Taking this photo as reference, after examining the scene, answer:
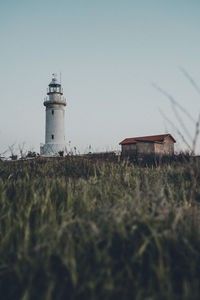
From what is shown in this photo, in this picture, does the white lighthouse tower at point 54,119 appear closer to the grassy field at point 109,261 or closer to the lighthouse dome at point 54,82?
the lighthouse dome at point 54,82

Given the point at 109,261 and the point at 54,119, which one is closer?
the point at 109,261

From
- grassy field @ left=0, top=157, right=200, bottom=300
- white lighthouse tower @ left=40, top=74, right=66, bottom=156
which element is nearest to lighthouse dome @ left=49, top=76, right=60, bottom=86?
white lighthouse tower @ left=40, top=74, right=66, bottom=156

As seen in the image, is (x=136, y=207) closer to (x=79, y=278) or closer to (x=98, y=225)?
(x=98, y=225)

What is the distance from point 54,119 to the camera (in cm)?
3719

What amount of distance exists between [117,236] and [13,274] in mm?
871

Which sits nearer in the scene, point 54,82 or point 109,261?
point 109,261

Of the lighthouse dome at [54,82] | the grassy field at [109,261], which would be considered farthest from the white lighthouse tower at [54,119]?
the grassy field at [109,261]

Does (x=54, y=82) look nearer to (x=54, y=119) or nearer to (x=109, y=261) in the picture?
(x=54, y=119)

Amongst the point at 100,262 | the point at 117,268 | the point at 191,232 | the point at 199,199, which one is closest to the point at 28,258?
the point at 100,262

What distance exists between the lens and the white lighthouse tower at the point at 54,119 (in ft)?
121

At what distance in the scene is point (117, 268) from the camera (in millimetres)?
1949

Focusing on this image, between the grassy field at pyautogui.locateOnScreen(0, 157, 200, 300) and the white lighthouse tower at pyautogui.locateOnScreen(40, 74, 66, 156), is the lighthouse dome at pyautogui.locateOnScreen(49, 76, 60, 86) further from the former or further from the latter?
the grassy field at pyautogui.locateOnScreen(0, 157, 200, 300)

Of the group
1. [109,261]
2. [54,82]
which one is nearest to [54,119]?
[54,82]

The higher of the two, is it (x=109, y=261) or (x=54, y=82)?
(x=54, y=82)
